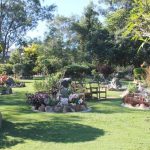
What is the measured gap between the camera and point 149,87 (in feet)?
58.9

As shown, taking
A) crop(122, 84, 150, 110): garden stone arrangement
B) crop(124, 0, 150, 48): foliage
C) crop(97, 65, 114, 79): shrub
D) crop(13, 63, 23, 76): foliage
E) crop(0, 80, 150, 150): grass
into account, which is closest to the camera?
crop(124, 0, 150, 48): foliage

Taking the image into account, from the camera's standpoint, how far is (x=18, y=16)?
4544 cm

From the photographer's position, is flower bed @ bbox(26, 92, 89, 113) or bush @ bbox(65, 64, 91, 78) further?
bush @ bbox(65, 64, 91, 78)

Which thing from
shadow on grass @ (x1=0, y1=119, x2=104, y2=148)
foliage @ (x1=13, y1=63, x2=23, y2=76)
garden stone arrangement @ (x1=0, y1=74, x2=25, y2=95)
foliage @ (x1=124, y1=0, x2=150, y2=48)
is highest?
foliage @ (x1=13, y1=63, x2=23, y2=76)

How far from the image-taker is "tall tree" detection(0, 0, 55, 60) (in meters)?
42.9

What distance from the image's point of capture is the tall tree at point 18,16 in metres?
42.9

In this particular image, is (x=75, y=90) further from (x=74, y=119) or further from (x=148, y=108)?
(x=74, y=119)

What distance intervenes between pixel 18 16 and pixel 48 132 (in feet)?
120

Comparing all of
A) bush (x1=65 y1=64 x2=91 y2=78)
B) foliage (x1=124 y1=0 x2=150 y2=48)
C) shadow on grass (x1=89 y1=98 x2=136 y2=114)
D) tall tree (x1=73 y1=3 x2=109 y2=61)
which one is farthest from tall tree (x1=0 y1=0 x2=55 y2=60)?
foliage (x1=124 y1=0 x2=150 y2=48)

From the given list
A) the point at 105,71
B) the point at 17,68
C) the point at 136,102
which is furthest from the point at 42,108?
the point at 17,68

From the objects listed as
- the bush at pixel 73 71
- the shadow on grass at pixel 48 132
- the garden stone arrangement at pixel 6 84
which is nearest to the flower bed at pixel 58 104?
the shadow on grass at pixel 48 132

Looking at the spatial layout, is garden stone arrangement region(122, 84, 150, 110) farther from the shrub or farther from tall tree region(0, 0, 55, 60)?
tall tree region(0, 0, 55, 60)

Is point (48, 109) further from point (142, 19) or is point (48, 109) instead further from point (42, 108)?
point (142, 19)

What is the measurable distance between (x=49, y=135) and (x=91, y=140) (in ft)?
4.09
